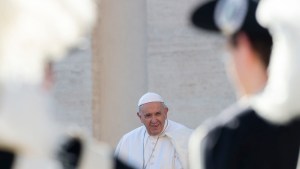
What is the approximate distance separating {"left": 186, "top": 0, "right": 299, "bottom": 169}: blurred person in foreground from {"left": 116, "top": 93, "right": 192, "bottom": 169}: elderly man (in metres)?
5.48

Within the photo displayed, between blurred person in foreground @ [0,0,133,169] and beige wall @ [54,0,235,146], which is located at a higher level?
beige wall @ [54,0,235,146]

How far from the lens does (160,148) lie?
8.69 meters

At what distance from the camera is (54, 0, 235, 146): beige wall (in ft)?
34.1

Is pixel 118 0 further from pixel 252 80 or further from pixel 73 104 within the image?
pixel 252 80

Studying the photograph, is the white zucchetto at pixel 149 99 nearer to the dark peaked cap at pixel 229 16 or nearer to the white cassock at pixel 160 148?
the white cassock at pixel 160 148

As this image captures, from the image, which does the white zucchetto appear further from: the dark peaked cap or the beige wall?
the dark peaked cap

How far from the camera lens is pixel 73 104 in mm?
10844

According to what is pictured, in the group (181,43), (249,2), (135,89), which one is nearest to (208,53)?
(181,43)

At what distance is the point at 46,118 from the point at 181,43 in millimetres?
8096

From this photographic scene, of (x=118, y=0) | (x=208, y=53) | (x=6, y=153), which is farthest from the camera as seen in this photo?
(x=118, y=0)

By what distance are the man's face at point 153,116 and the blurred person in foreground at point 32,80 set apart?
20.5 ft

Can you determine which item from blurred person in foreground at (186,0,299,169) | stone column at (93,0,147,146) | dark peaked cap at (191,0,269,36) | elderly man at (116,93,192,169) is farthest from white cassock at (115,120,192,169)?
blurred person in foreground at (186,0,299,169)

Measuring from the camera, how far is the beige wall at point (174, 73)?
10406 millimetres

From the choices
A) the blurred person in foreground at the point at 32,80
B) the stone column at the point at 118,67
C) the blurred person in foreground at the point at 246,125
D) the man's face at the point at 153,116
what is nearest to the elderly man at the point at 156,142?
the man's face at the point at 153,116
